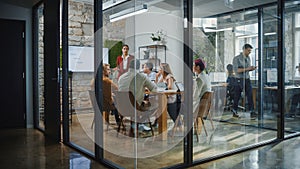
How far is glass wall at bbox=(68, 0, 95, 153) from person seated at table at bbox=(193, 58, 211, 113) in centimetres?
152

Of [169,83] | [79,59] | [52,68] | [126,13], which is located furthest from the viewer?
[52,68]

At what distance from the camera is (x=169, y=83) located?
4387 mm


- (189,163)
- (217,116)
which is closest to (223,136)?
(217,116)

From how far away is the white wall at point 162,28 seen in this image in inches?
147

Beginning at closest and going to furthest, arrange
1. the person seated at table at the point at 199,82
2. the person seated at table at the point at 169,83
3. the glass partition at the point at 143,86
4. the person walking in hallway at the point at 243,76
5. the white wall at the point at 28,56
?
the glass partition at the point at 143,86, the person seated at table at the point at 199,82, the person seated at table at the point at 169,83, the person walking in hallway at the point at 243,76, the white wall at the point at 28,56

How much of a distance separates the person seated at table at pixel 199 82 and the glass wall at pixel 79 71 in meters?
1.52

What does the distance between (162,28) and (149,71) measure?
3.29 feet

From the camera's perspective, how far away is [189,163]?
3.49 m

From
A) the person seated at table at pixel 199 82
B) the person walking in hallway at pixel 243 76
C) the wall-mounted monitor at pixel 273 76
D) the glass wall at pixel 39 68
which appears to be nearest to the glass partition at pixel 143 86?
the person seated at table at pixel 199 82

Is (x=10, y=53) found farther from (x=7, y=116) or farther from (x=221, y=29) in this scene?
(x=221, y=29)

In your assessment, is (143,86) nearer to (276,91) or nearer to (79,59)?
(79,59)

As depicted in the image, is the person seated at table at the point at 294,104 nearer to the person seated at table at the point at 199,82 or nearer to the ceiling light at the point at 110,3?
the person seated at table at the point at 199,82

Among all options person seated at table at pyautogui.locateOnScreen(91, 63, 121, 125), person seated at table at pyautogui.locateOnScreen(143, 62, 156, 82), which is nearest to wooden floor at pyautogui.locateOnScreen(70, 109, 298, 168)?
person seated at table at pyautogui.locateOnScreen(91, 63, 121, 125)

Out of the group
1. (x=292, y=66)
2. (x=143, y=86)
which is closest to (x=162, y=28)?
(x=143, y=86)
